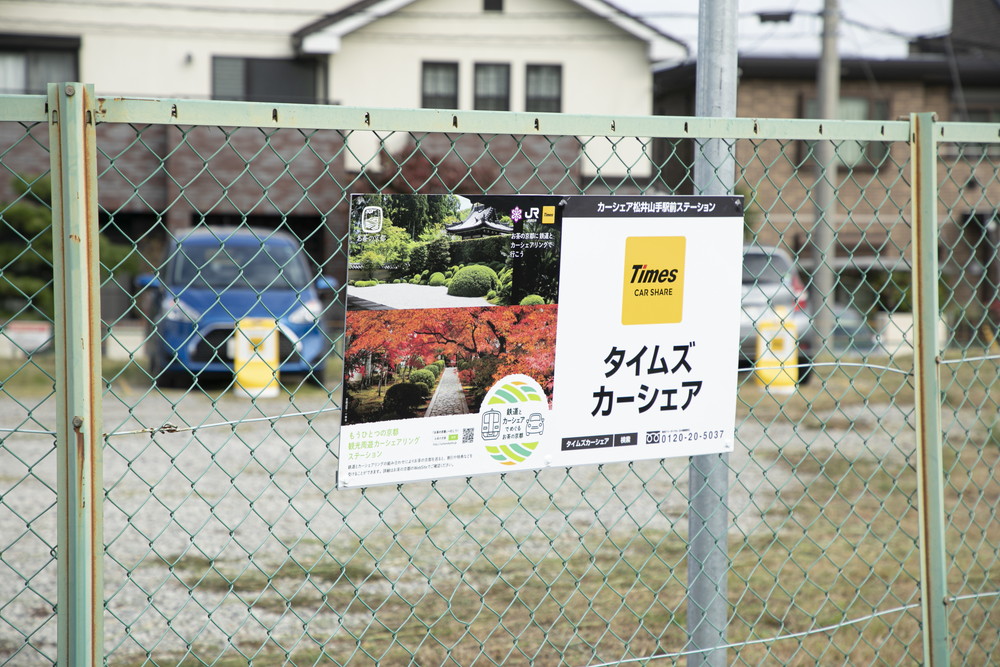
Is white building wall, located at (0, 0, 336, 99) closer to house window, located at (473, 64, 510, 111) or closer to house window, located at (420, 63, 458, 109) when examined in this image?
house window, located at (420, 63, 458, 109)

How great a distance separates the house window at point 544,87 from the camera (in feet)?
59.6

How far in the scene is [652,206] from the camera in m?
2.24

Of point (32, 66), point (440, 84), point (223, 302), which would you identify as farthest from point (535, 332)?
point (32, 66)

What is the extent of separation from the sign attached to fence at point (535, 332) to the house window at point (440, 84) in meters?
16.2

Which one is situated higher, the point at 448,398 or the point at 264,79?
the point at 264,79

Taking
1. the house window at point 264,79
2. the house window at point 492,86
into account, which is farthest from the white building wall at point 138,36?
the house window at point 492,86

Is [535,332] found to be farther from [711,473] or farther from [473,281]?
[711,473]

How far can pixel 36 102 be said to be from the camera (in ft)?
5.88

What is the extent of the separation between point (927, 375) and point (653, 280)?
0.87 meters

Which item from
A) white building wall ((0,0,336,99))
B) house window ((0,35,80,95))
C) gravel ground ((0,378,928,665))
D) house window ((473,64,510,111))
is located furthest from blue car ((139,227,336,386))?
house window ((0,35,80,95))

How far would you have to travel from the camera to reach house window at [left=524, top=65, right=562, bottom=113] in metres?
18.2

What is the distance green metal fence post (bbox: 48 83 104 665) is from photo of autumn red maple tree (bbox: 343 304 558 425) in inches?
19.2

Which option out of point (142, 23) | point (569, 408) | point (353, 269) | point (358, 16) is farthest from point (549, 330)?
point (142, 23)

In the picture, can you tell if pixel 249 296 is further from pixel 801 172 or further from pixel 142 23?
pixel 801 172
